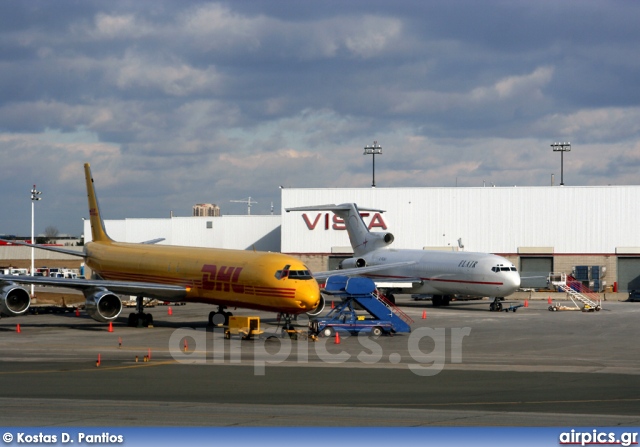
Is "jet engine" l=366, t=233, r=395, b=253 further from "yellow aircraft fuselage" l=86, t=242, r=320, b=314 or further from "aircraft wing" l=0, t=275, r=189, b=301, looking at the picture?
"aircraft wing" l=0, t=275, r=189, b=301

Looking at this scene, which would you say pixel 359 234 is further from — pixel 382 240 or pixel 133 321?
pixel 133 321

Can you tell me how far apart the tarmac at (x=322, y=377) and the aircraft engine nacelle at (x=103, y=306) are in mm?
1098

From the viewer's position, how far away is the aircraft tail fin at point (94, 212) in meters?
59.8

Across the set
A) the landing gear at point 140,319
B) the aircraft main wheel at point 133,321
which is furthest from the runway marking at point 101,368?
the aircraft main wheel at point 133,321

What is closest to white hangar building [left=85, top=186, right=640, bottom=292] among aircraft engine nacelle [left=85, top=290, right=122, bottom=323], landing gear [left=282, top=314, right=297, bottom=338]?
landing gear [left=282, top=314, right=297, bottom=338]

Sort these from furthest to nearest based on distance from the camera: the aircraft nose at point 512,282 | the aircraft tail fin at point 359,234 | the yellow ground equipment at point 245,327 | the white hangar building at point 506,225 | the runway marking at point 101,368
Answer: the white hangar building at point 506,225 < the aircraft tail fin at point 359,234 < the aircraft nose at point 512,282 < the yellow ground equipment at point 245,327 < the runway marking at point 101,368

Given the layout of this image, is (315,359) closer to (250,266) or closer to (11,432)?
(250,266)

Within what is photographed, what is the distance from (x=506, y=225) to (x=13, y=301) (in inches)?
2305

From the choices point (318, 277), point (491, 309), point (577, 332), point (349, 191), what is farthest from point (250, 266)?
point (349, 191)

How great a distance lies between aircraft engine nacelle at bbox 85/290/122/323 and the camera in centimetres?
4528

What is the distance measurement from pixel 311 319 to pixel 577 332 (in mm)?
13990

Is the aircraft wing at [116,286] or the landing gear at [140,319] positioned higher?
the aircraft wing at [116,286]

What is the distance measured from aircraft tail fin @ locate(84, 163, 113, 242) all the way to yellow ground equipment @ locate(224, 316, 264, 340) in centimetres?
2034

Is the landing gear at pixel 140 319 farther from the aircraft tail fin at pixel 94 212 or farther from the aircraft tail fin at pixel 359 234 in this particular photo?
the aircraft tail fin at pixel 359 234
